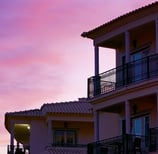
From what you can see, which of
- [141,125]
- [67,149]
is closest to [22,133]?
[67,149]

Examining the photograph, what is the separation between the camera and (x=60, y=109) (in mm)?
48781

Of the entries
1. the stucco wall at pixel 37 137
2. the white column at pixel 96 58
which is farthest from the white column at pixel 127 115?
the stucco wall at pixel 37 137

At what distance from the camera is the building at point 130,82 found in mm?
34500

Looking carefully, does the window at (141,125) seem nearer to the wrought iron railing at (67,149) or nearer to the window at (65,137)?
the wrought iron railing at (67,149)

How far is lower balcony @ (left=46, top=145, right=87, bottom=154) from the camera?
1871 inches

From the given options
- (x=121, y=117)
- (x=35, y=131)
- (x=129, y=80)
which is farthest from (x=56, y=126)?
(x=129, y=80)

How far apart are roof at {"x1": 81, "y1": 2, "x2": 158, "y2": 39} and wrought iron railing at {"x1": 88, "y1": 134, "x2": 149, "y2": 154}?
5.53 m

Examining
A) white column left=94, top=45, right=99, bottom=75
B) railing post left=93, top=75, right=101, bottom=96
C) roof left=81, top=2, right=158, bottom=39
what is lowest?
railing post left=93, top=75, right=101, bottom=96

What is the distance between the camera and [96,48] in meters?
39.2

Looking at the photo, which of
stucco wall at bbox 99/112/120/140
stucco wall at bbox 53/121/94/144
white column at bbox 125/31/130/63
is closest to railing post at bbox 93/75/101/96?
white column at bbox 125/31/130/63

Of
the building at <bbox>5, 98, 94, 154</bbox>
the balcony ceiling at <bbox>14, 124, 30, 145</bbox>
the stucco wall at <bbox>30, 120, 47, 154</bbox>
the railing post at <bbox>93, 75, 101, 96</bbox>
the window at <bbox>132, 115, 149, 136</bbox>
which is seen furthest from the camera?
the balcony ceiling at <bbox>14, 124, 30, 145</bbox>

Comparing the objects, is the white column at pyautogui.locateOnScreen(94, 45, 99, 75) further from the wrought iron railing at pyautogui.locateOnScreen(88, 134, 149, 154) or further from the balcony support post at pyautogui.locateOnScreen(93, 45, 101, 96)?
the wrought iron railing at pyautogui.locateOnScreen(88, 134, 149, 154)

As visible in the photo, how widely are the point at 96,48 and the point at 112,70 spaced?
2472mm

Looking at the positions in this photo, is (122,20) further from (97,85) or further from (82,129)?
(82,129)
